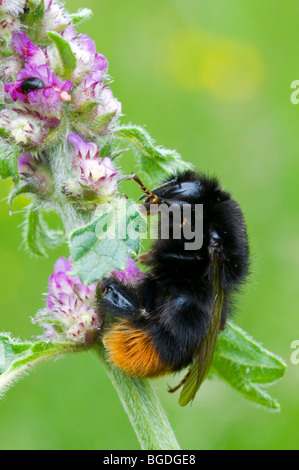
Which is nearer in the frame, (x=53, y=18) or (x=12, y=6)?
(x=12, y=6)

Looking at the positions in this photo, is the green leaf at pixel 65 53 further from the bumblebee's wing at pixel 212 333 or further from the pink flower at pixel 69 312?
the bumblebee's wing at pixel 212 333

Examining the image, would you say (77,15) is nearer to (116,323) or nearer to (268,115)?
(116,323)

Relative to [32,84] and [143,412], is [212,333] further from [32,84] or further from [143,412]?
[32,84]

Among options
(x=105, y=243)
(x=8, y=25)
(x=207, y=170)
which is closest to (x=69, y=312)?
(x=105, y=243)

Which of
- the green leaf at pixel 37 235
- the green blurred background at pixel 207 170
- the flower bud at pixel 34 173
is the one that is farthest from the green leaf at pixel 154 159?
the green blurred background at pixel 207 170

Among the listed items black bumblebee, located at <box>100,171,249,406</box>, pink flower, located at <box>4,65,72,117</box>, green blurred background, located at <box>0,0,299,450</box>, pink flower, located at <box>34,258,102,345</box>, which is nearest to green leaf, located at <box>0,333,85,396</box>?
pink flower, located at <box>34,258,102,345</box>

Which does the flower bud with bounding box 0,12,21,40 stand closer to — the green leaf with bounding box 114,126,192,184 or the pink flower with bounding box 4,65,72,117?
the pink flower with bounding box 4,65,72,117
